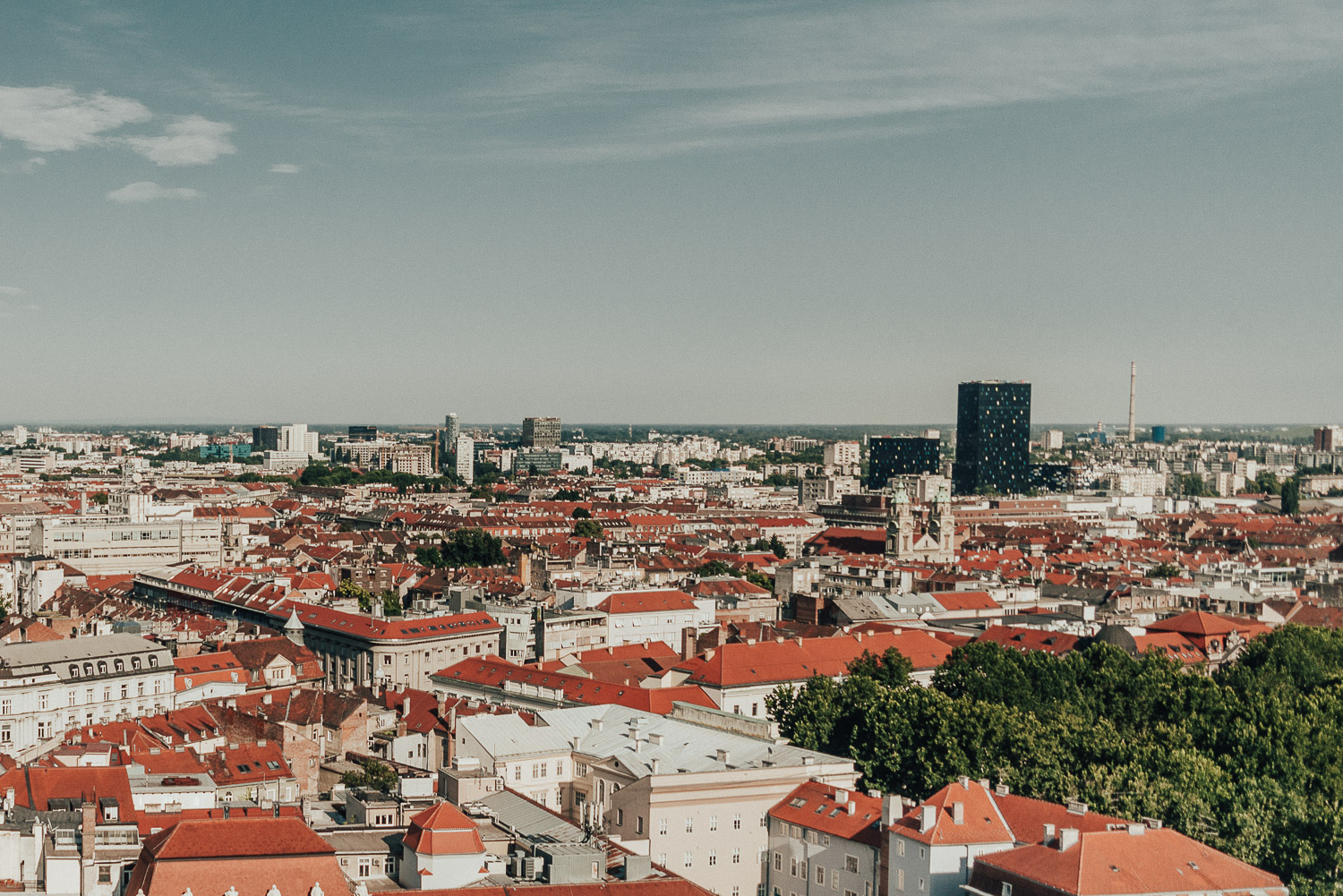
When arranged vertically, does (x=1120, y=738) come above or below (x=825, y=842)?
above

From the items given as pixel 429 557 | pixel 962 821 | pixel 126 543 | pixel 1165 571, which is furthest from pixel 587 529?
pixel 962 821

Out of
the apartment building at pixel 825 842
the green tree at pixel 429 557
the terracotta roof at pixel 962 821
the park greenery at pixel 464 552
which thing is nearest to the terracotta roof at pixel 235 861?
the terracotta roof at pixel 962 821

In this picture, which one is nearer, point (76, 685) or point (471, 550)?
point (76, 685)

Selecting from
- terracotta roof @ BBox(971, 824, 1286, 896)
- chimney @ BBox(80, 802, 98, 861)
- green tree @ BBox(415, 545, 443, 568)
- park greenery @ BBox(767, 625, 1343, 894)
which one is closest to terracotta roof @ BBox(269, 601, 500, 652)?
park greenery @ BBox(767, 625, 1343, 894)

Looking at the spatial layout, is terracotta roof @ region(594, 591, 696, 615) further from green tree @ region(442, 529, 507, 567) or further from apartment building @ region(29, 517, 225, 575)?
apartment building @ region(29, 517, 225, 575)

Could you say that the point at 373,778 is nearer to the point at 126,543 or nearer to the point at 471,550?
the point at 471,550

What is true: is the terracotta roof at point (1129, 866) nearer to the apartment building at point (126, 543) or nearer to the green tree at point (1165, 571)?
the green tree at point (1165, 571)
